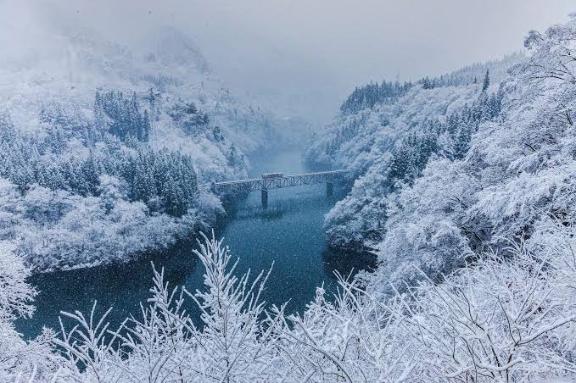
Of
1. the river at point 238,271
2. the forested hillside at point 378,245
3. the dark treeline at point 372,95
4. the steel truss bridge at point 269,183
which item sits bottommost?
the river at point 238,271

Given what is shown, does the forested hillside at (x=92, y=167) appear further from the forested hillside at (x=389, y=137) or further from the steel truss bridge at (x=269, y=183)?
the forested hillside at (x=389, y=137)

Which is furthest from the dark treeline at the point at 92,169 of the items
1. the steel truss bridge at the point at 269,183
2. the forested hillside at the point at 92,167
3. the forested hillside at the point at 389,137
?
the forested hillside at the point at 389,137

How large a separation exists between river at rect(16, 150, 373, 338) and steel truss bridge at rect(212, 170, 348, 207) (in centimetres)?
1171

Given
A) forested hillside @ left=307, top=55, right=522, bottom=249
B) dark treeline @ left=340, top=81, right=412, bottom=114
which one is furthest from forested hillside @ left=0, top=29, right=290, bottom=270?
dark treeline @ left=340, top=81, right=412, bottom=114

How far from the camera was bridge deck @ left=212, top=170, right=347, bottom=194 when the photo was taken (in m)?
73.6

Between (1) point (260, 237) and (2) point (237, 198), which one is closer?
(1) point (260, 237)

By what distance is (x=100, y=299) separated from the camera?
34.4m

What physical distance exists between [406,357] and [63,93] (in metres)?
130

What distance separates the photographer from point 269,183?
250ft

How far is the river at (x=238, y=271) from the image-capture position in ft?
109

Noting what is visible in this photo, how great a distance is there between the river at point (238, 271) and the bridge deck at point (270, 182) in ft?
39.5

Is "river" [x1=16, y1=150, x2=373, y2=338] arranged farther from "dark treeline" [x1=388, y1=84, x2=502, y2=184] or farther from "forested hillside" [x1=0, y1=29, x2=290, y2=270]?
"dark treeline" [x1=388, y1=84, x2=502, y2=184]

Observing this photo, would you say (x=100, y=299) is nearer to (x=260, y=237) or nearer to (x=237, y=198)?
(x=260, y=237)

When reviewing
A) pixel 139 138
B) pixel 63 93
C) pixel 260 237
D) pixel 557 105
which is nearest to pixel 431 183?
pixel 557 105
